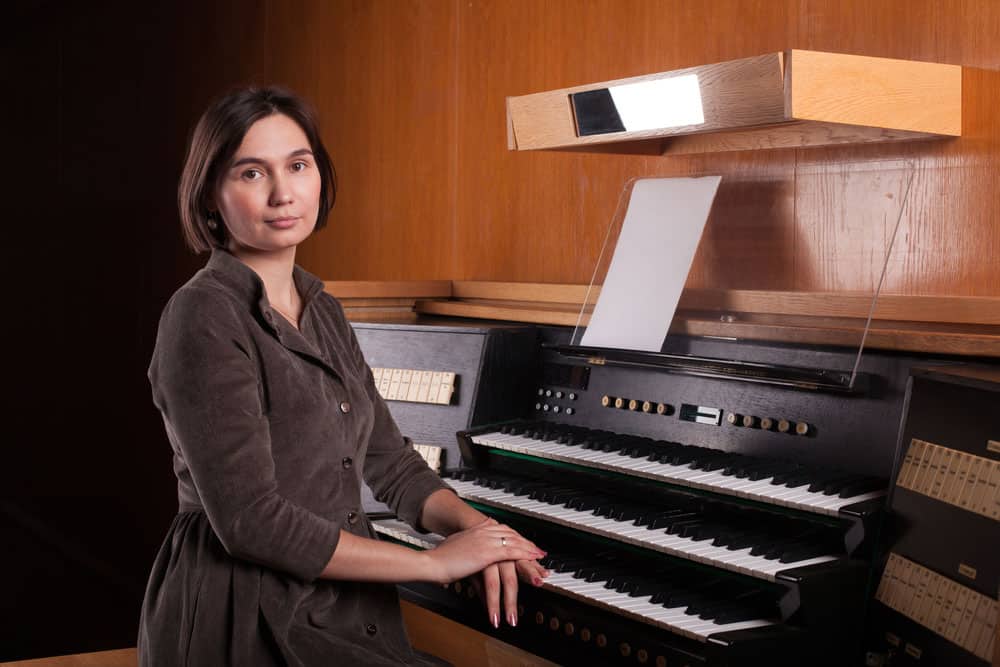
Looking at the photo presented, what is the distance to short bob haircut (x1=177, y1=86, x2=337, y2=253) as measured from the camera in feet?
6.02

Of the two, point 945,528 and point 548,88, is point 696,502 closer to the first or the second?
point 945,528

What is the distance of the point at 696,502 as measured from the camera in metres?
2.51

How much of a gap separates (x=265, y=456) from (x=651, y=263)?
139cm

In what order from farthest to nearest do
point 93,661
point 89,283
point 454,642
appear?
point 89,283
point 454,642
point 93,661

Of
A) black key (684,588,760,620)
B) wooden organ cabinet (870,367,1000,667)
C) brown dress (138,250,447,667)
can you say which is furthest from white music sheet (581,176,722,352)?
brown dress (138,250,447,667)

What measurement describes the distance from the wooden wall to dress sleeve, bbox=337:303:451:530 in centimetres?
97

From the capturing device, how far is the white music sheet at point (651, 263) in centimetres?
273

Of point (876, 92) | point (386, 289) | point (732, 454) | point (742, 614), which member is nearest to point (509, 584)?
point (742, 614)

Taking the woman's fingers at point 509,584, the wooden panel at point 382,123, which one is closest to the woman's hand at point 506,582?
the woman's fingers at point 509,584

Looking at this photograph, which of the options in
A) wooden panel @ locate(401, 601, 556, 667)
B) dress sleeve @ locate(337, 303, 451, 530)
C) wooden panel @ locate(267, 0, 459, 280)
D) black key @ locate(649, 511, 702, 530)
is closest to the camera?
dress sleeve @ locate(337, 303, 451, 530)

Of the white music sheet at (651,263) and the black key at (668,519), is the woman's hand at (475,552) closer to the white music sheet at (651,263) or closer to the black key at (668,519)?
the black key at (668,519)

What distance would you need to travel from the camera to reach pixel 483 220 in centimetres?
409

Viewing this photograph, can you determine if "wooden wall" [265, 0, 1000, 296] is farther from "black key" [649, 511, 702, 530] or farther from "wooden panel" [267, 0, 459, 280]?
"black key" [649, 511, 702, 530]

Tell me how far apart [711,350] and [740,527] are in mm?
414
